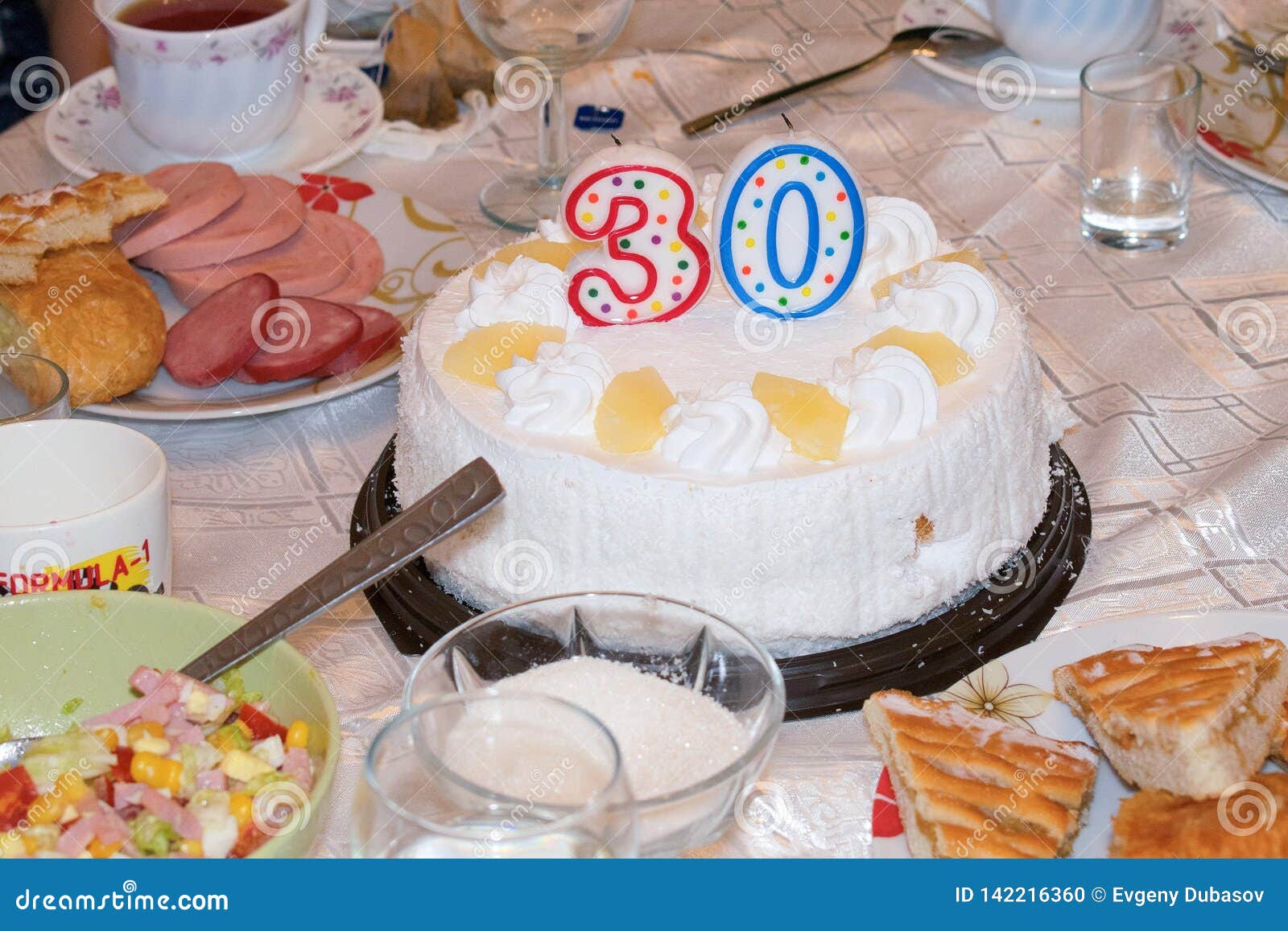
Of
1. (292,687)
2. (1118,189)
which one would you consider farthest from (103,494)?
(1118,189)

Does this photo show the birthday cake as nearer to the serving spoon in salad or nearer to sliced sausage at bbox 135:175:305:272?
the serving spoon in salad

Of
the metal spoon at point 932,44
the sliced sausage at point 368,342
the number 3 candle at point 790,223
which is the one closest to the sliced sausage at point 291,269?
the sliced sausage at point 368,342

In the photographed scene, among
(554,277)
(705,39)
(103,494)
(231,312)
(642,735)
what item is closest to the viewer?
(642,735)

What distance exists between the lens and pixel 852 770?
58.1 inches

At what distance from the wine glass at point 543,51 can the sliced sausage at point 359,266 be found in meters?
0.30

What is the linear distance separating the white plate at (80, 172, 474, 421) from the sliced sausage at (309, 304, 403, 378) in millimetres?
13

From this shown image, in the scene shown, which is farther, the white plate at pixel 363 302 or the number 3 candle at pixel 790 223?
the white plate at pixel 363 302

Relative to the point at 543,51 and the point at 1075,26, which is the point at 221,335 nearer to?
the point at 543,51

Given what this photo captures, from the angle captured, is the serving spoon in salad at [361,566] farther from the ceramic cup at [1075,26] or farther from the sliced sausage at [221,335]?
the ceramic cup at [1075,26]

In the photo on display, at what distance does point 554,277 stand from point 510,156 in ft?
3.43

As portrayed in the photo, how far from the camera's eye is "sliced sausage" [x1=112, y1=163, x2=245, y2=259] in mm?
2203

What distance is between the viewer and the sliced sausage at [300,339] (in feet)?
6.66

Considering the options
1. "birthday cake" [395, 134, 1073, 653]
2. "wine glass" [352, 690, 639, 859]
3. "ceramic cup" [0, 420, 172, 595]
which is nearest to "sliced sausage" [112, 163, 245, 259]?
"birthday cake" [395, 134, 1073, 653]

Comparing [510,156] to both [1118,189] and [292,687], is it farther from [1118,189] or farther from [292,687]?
[292,687]
